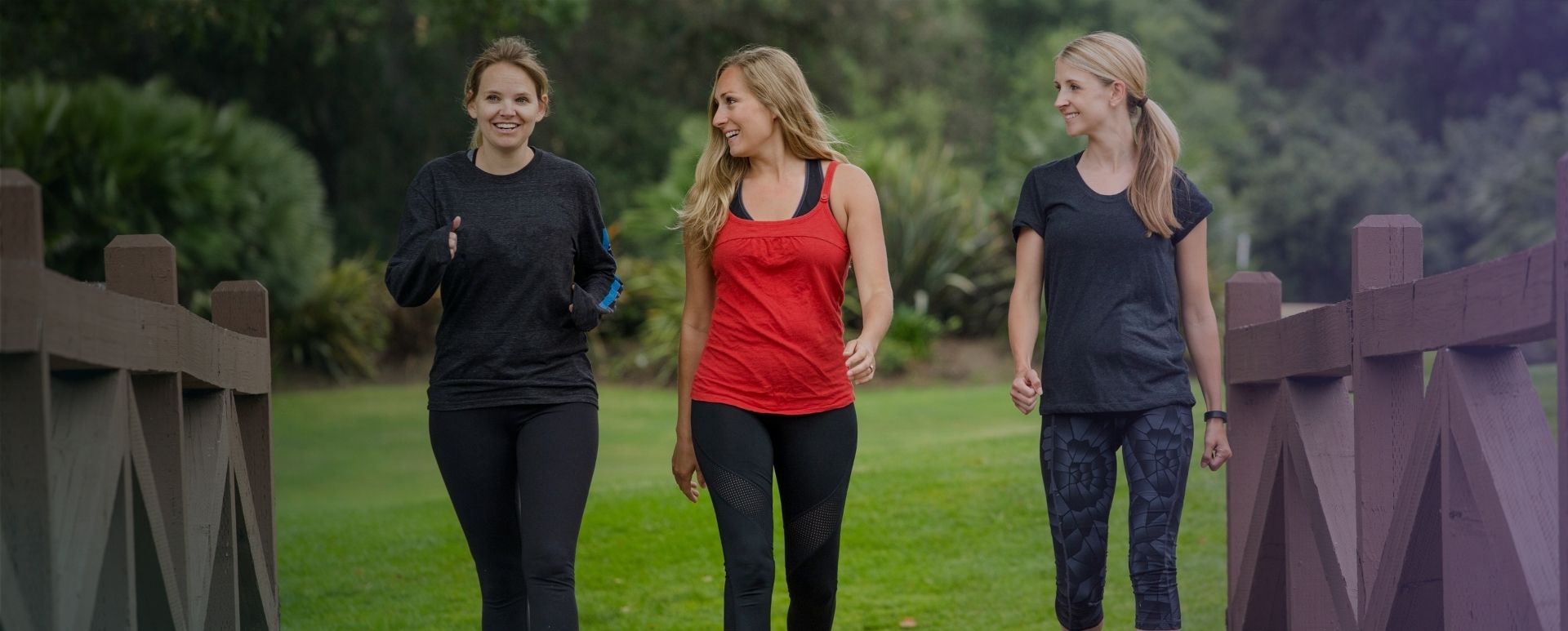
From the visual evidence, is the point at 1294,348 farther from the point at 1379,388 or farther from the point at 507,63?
the point at 507,63

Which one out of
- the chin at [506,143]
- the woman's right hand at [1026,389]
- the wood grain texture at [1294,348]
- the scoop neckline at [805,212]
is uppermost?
the chin at [506,143]

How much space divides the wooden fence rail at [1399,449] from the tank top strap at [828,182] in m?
1.28

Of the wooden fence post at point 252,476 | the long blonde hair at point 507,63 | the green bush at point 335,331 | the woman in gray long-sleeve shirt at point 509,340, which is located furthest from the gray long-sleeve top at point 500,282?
the green bush at point 335,331

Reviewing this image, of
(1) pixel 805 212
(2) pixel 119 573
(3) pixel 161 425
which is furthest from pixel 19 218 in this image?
(1) pixel 805 212

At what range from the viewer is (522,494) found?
415 cm

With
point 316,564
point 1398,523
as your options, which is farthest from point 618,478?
point 1398,523

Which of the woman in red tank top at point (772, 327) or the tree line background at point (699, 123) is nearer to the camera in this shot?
the woman in red tank top at point (772, 327)

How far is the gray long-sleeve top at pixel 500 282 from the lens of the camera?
412 centimetres

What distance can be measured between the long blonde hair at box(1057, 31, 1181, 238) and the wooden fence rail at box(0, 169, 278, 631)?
238 cm

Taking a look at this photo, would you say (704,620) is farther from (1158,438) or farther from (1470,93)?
(1470,93)

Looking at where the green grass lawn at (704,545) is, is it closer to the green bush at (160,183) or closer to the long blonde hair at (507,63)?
the long blonde hair at (507,63)

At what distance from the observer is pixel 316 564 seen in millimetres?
7961

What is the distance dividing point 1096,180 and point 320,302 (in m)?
14.4

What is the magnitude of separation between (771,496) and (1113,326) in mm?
998
